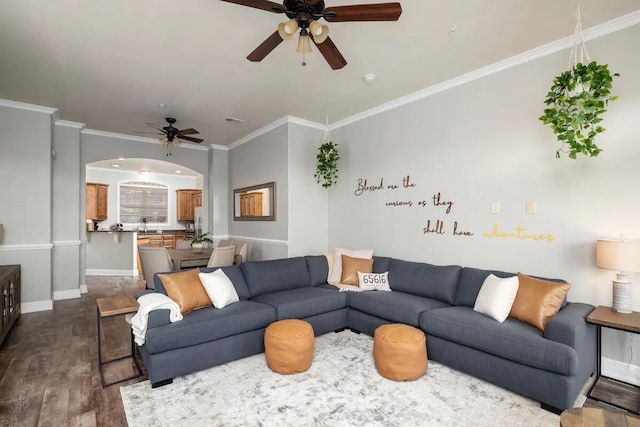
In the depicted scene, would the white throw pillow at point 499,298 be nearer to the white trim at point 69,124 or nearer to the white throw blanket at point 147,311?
the white throw blanket at point 147,311

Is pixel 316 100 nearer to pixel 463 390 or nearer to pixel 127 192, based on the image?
pixel 463 390

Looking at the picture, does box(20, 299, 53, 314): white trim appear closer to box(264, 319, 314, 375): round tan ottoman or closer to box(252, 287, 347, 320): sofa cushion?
box(252, 287, 347, 320): sofa cushion

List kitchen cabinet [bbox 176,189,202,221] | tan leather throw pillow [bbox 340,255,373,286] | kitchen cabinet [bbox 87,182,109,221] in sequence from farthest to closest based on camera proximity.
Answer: kitchen cabinet [bbox 176,189,202,221]
kitchen cabinet [bbox 87,182,109,221]
tan leather throw pillow [bbox 340,255,373,286]

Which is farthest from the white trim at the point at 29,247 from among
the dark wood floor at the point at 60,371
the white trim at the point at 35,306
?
the dark wood floor at the point at 60,371

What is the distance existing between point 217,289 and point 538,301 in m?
2.81

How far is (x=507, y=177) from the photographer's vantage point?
131 inches

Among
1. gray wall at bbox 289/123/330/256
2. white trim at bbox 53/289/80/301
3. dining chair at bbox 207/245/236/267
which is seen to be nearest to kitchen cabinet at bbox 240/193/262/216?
gray wall at bbox 289/123/330/256

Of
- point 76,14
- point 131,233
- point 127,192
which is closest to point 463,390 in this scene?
point 76,14

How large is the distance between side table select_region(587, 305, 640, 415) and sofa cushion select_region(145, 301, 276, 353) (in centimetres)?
265

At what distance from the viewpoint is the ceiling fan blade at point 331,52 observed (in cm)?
231

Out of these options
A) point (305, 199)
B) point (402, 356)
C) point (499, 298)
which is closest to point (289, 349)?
point (402, 356)

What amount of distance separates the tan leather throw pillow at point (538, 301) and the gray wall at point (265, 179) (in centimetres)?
328

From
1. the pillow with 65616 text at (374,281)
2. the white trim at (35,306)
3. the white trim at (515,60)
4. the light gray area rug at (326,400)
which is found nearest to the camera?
the light gray area rug at (326,400)

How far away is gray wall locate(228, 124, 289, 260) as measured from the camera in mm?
5199
